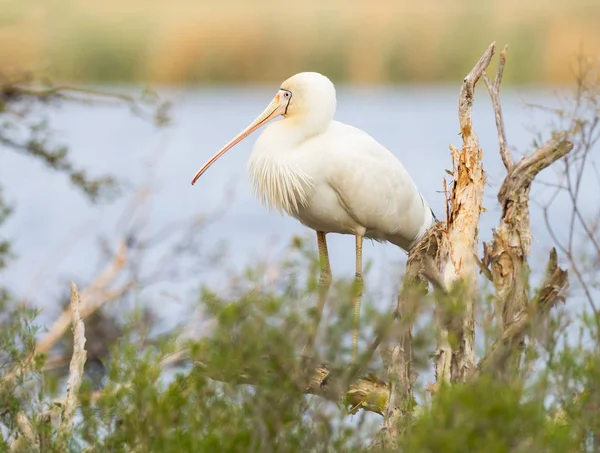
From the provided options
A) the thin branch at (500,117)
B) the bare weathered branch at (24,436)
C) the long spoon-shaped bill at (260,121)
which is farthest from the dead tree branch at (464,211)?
the long spoon-shaped bill at (260,121)

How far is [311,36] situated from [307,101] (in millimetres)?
15469

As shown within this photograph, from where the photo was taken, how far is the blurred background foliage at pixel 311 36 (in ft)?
58.6

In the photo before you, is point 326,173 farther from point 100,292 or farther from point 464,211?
point 100,292

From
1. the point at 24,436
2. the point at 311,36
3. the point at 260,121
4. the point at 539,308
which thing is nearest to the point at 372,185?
the point at 260,121

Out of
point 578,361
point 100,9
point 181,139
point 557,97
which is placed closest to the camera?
point 578,361

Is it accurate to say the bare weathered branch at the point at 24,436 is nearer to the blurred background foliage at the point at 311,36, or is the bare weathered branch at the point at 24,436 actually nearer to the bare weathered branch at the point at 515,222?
the bare weathered branch at the point at 515,222

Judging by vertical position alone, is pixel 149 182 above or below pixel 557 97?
below

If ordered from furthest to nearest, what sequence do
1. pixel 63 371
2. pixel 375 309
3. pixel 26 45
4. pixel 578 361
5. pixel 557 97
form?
pixel 63 371 < pixel 26 45 < pixel 557 97 < pixel 578 361 < pixel 375 309

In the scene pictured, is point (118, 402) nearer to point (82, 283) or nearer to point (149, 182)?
point (149, 182)

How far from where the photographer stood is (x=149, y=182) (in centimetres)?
811

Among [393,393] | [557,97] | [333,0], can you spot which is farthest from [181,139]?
[393,393]

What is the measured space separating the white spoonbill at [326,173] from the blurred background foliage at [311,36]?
10.7 m

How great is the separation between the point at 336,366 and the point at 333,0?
19.6m

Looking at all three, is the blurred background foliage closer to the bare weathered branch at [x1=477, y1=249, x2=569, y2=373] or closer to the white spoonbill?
the white spoonbill
